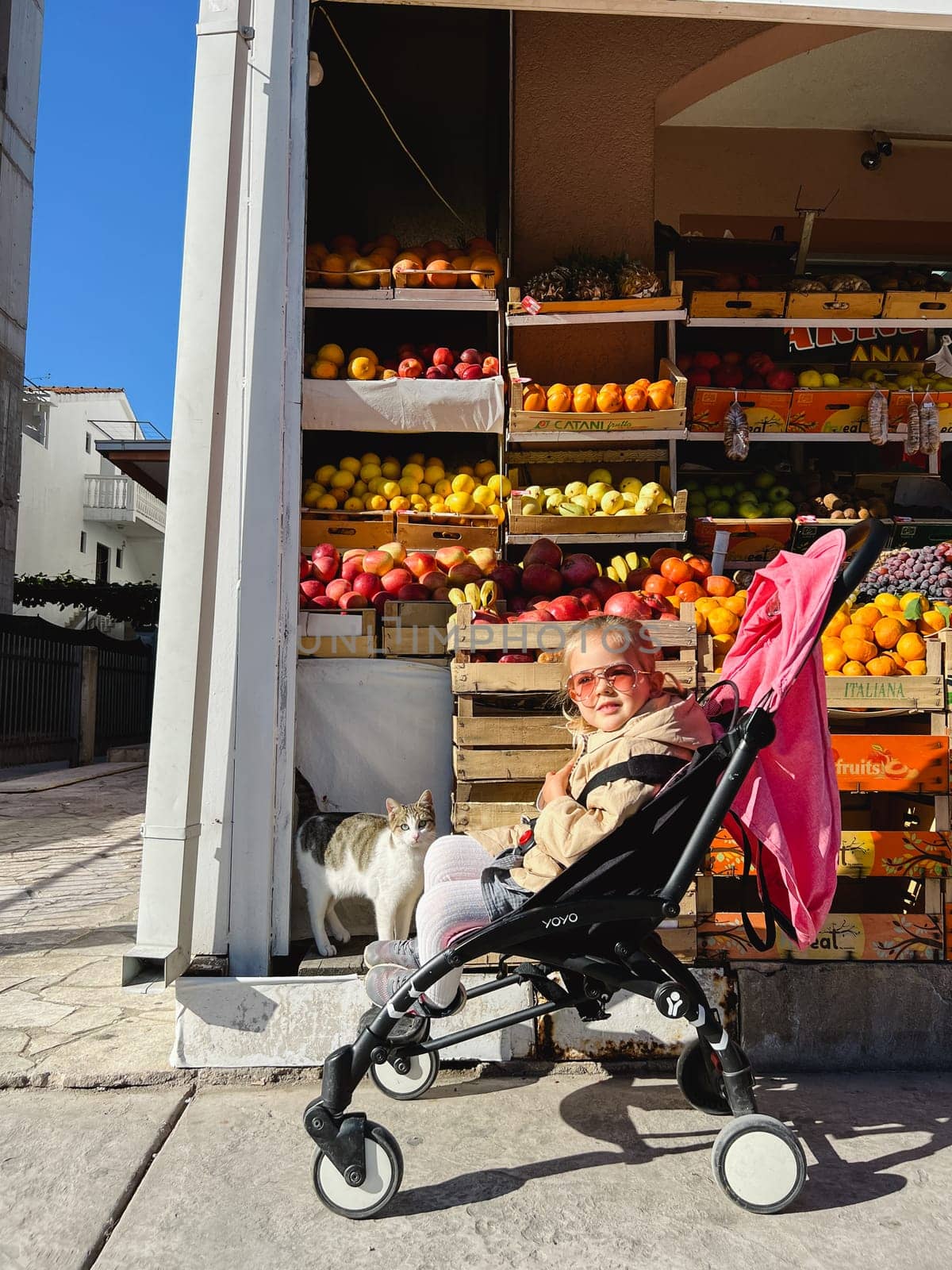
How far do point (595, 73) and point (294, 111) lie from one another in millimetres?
3461

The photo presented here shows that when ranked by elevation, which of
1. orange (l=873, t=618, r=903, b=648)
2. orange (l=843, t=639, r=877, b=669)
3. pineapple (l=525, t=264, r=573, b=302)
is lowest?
orange (l=843, t=639, r=877, b=669)

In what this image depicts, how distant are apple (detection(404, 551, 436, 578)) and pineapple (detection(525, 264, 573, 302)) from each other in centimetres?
180

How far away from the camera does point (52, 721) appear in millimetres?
13789

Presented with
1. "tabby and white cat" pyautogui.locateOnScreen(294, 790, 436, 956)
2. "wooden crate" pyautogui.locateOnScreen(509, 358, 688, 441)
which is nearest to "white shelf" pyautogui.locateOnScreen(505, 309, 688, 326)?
"wooden crate" pyautogui.locateOnScreen(509, 358, 688, 441)

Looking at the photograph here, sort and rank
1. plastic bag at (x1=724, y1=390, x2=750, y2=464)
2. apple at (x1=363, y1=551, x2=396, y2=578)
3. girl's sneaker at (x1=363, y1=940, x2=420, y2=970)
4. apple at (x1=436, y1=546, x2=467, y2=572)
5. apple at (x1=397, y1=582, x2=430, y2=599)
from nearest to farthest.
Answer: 1. girl's sneaker at (x1=363, y1=940, x2=420, y2=970)
2. apple at (x1=397, y1=582, x2=430, y2=599)
3. apple at (x1=363, y1=551, x2=396, y2=578)
4. apple at (x1=436, y1=546, x2=467, y2=572)
5. plastic bag at (x1=724, y1=390, x2=750, y2=464)

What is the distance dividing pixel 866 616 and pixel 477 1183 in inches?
105

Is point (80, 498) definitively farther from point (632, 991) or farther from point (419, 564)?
point (632, 991)

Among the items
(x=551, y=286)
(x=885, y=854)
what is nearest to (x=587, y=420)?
(x=551, y=286)

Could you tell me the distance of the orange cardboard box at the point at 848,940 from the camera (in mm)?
3330

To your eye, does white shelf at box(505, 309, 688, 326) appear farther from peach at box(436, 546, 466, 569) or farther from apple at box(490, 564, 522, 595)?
apple at box(490, 564, 522, 595)

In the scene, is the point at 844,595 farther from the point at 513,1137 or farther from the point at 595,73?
the point at 595,73

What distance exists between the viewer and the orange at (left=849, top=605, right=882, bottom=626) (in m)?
3.87

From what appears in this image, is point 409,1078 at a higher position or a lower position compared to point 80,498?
lower

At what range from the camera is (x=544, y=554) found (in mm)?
4816
